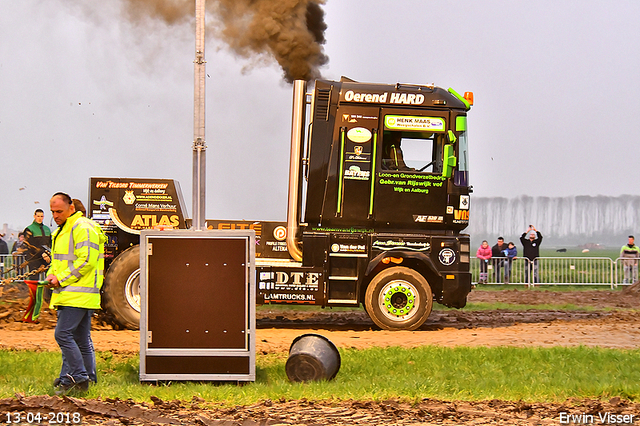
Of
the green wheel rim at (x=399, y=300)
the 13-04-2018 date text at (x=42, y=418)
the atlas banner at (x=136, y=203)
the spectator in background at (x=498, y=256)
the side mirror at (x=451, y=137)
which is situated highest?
the side mirror at (x=451, y=137)

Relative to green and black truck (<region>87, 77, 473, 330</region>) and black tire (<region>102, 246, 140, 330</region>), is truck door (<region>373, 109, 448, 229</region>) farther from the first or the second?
black tire (<region>102, 246, 140, 330</region>)

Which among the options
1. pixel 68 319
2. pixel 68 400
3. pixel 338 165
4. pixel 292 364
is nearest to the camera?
pixel 68 400

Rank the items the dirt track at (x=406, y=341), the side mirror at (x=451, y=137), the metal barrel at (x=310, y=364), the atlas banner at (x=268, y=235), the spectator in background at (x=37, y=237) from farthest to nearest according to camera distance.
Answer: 1. the spectator in background at (x=37, y=237)
2. the atlas banner at (x=268, y=235)
3. the side mirror at (x=451, y=137)
4. the metal barrel at (x=310, y=364)
5. the dirt track at (x=406, y=341)

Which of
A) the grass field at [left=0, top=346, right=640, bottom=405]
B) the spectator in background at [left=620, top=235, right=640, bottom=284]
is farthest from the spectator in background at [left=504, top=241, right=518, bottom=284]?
the grass field at [left=0, top=346, right=640, bottom=405]

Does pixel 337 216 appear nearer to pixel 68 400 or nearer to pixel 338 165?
pixel 338 165

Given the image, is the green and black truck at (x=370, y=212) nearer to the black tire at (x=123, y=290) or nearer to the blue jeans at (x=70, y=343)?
the black tire at (x=123, y=290)

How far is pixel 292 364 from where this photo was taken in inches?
343

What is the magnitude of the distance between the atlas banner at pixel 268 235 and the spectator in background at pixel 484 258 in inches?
440

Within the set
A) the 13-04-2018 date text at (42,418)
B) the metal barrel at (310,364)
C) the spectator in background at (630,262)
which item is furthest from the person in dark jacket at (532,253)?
the 13-04-2018 date text at (42,418)

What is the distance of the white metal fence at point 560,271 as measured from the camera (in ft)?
76.4

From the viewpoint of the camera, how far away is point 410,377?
9.22m

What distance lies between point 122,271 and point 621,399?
8520mm

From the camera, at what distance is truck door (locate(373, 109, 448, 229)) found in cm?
1333

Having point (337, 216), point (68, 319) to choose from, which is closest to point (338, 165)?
point (337, 216)
